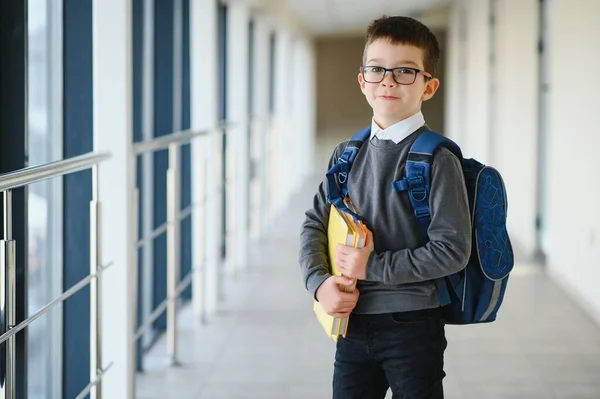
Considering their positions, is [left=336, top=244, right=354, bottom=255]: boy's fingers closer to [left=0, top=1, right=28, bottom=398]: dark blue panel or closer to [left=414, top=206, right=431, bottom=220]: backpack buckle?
[left=414, top=206, right=431, bottom=220]: backpack buckle

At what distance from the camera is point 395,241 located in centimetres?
115

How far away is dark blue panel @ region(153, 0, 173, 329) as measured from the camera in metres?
2.96

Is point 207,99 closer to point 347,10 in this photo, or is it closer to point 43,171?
point 43,171

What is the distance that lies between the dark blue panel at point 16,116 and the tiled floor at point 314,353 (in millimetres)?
691

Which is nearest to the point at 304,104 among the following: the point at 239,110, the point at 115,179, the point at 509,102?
the point at 509,102

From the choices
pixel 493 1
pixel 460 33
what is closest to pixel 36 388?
pixel 493 1

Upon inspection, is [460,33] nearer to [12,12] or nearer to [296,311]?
[296,311]

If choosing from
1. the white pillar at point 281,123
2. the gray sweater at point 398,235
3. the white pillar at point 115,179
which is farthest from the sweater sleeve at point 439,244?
the white pillar at point 281,123

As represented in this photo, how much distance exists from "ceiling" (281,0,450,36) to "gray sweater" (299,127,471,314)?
5.52 metres

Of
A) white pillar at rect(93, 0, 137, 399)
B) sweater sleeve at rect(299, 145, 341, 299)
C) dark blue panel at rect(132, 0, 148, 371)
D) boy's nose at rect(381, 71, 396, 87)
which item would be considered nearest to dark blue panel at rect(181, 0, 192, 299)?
dark blue panel at rect(132, 0, 148, 371)

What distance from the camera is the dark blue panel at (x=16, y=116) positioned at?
160 cm

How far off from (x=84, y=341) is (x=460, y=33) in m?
6.76

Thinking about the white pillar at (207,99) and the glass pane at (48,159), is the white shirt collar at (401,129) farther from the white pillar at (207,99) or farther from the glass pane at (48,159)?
the white pillar at (207,99)

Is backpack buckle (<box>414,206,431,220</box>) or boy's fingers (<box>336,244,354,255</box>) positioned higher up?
backpack buckle (<box>414,206,431,220</box>)
